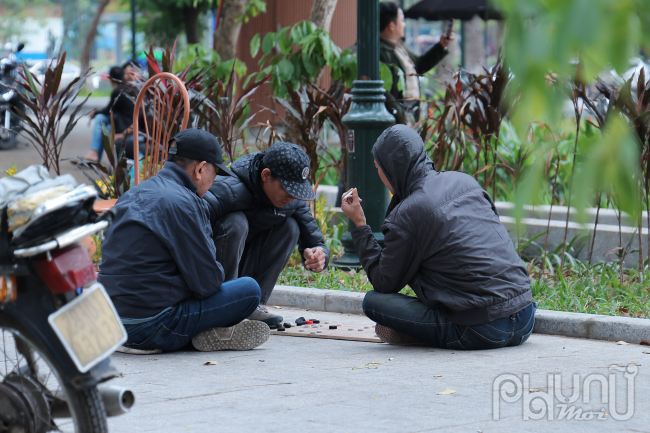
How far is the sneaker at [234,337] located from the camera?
15.3 feet

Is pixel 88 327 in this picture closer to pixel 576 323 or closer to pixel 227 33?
pixel 576 323

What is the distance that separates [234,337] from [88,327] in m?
2.13

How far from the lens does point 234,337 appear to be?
15.4ft

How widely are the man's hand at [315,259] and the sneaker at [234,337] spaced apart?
0.65 meters

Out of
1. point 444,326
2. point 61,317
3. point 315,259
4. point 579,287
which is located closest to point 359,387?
point 444,326

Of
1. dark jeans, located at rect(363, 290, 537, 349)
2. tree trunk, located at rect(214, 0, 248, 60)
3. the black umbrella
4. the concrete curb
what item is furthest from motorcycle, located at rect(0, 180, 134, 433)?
the black umbrella

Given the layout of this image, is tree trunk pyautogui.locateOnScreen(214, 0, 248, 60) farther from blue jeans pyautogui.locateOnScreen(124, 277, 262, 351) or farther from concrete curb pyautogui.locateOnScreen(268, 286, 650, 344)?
blue jeans pyautogui.locateOnScreen(124, 277, 262, 351)

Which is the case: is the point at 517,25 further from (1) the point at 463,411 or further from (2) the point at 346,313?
(2) the point at 346,313

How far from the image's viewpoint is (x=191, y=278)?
4371mm

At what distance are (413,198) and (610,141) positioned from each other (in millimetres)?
3234

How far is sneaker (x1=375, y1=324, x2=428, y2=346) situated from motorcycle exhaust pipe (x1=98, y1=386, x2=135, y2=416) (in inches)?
94.0

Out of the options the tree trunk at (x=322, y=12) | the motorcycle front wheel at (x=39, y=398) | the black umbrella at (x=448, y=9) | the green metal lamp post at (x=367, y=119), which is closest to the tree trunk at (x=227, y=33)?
the tree trunk at (x=322, y=12)

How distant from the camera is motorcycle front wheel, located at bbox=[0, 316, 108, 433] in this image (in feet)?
8.45

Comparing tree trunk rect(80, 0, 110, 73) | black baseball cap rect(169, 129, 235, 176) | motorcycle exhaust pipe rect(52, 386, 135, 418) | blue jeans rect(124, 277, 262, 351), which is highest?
tree trunk rect(80, 0, 110, 73)
